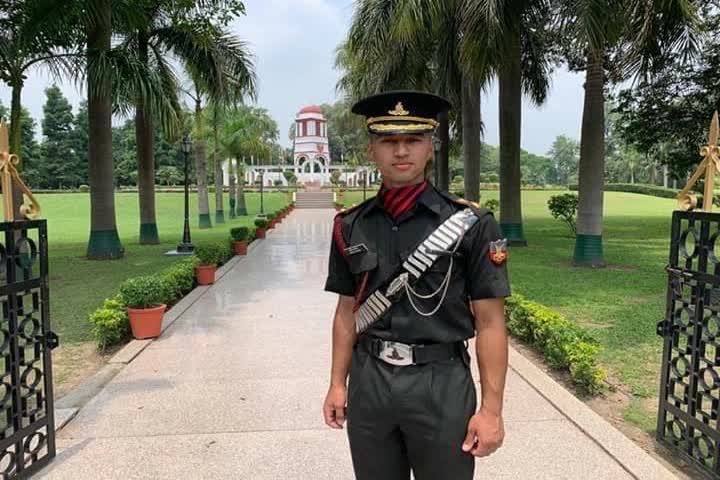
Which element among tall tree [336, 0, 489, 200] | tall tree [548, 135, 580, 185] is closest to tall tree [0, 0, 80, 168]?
tall tree [336, 0, 489, 200]

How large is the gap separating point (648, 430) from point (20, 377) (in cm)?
409

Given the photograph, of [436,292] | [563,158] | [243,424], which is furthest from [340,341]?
[563,158]

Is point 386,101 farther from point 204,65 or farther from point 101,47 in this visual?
point 204,65

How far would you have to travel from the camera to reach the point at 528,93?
1750 cm

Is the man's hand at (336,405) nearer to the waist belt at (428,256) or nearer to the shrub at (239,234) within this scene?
the waist belt at (428,256)

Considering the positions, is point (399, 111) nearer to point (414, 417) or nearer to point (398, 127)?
point (398, 127)

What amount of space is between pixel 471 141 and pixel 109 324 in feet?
38.2

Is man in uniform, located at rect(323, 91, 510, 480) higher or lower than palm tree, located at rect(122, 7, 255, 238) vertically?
lower

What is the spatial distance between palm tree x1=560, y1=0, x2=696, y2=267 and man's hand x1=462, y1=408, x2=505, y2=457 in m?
8.20

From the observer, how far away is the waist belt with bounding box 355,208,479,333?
1.82m

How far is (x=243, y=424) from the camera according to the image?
3.93 meters

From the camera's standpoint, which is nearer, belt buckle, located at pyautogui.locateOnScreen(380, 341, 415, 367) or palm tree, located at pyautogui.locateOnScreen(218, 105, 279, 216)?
belt buckle, located at pyautogui.locateOnScreen(380, 341, 415, 367)

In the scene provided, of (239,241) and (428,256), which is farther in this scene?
(239,241)

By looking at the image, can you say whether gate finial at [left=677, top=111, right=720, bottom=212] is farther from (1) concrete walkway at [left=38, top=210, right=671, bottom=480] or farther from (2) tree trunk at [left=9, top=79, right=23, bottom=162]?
(2) tree trunk at [left=9, top=79, right=23, bottom=162]
